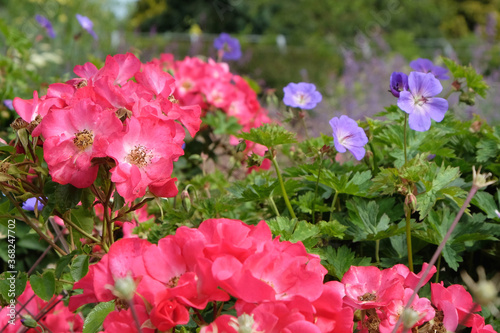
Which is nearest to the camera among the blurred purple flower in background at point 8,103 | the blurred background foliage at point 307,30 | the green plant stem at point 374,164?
the green plant stem at point 374,164

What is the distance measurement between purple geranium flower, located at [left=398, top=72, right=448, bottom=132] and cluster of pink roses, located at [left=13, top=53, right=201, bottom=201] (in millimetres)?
463

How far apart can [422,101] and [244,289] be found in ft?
1.96

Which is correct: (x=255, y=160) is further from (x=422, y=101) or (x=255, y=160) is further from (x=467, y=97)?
(x=467, y=97)

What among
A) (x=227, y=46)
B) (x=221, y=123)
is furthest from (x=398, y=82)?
(x=227, y=46)

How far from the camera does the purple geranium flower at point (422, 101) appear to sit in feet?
3.41

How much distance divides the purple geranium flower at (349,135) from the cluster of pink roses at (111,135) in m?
0.33

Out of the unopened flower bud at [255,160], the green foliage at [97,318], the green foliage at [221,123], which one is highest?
the unopened flower bud at [255,160]

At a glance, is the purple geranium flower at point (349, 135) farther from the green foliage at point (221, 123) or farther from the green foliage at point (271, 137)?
the green foliage at point (221, 123)

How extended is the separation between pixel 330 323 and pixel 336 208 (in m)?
0.48

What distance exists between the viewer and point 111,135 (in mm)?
856

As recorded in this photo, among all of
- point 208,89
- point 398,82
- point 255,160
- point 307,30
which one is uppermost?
point 398,82

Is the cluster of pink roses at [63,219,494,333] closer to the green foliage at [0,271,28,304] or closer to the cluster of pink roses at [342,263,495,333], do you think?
the cluster of pink roses at [342,263,495,333]

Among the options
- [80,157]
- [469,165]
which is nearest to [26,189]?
[80,157]

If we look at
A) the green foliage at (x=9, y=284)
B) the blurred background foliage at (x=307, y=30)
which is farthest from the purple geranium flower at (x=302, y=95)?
the blurred background foliage at (x=307, y=30)
